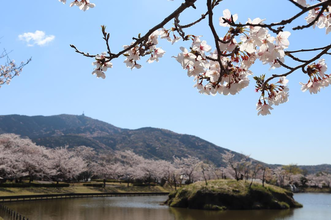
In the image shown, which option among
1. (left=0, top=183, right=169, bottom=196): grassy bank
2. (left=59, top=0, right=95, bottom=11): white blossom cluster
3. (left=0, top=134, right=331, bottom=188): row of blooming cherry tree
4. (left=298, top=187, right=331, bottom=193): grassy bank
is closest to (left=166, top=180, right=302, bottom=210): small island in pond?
(left=0, top=134, right=331, bottom=188): row of blooming cherry tree

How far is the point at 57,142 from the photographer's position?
114188 mm

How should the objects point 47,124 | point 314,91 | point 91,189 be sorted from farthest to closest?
point 47,124
point 91,189
point 314,91

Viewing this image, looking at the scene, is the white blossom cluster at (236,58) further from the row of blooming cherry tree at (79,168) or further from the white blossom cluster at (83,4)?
the row of blooming cherry tree at (79,168)

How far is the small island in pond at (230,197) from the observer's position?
20.3m

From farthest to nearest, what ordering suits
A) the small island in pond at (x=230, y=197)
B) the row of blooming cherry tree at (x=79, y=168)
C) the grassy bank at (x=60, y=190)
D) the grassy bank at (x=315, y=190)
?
1. the grassy bank at (x=315, y=190)
2. the row of blooming cherry tree at (x=79, y=168)
3. the grassy bank at (x=60, y=190)
4. the small island in pond at (x=230, y=197)

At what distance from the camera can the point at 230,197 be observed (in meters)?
20.4

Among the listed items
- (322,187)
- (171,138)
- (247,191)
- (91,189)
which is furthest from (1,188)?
(171,138)

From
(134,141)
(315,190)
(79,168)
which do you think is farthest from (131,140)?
(79,168)

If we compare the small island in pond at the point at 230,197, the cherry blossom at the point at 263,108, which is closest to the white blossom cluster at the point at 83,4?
the cherry blossom at the point at 263,108

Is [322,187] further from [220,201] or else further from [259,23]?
[259,23]

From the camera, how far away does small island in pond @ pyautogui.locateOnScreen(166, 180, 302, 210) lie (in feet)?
66.5

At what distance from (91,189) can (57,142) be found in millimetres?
89580

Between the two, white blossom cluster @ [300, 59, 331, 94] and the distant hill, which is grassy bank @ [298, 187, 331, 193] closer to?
white blossom cluster @ [300, 59, 331, 94]

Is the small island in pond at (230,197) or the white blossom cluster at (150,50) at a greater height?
the white blossom cluster at (150,50)
